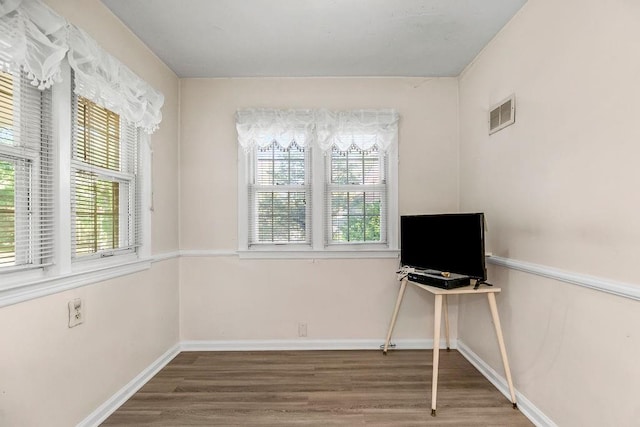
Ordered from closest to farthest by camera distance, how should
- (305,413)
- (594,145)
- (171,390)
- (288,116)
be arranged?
(594,145)
(305,413)
(171,390)
(288,116)

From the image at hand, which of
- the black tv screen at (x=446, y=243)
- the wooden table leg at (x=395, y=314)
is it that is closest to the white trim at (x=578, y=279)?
the black tv screen at (x=446, y=243)

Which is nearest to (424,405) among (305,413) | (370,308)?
(305,413)

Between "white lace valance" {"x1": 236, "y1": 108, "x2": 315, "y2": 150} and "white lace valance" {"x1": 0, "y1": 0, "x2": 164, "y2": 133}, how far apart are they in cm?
80

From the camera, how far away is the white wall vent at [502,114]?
2203 millimetres

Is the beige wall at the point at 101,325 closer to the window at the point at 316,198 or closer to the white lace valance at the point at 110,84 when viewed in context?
the white lace valance at the point at 110,84

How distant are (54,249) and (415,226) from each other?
234 centimetres

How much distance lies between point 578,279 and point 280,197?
2.26 metres

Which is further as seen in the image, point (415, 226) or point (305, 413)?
point (415, 226)

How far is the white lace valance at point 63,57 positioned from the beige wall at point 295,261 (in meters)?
0.74

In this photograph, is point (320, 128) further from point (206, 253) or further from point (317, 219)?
point (206, 253)

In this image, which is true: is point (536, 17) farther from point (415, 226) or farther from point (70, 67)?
point (70, 67)

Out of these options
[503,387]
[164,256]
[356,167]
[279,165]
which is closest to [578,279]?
[503,387]

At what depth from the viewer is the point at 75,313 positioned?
180 cm

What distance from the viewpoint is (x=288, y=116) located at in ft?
9.89
